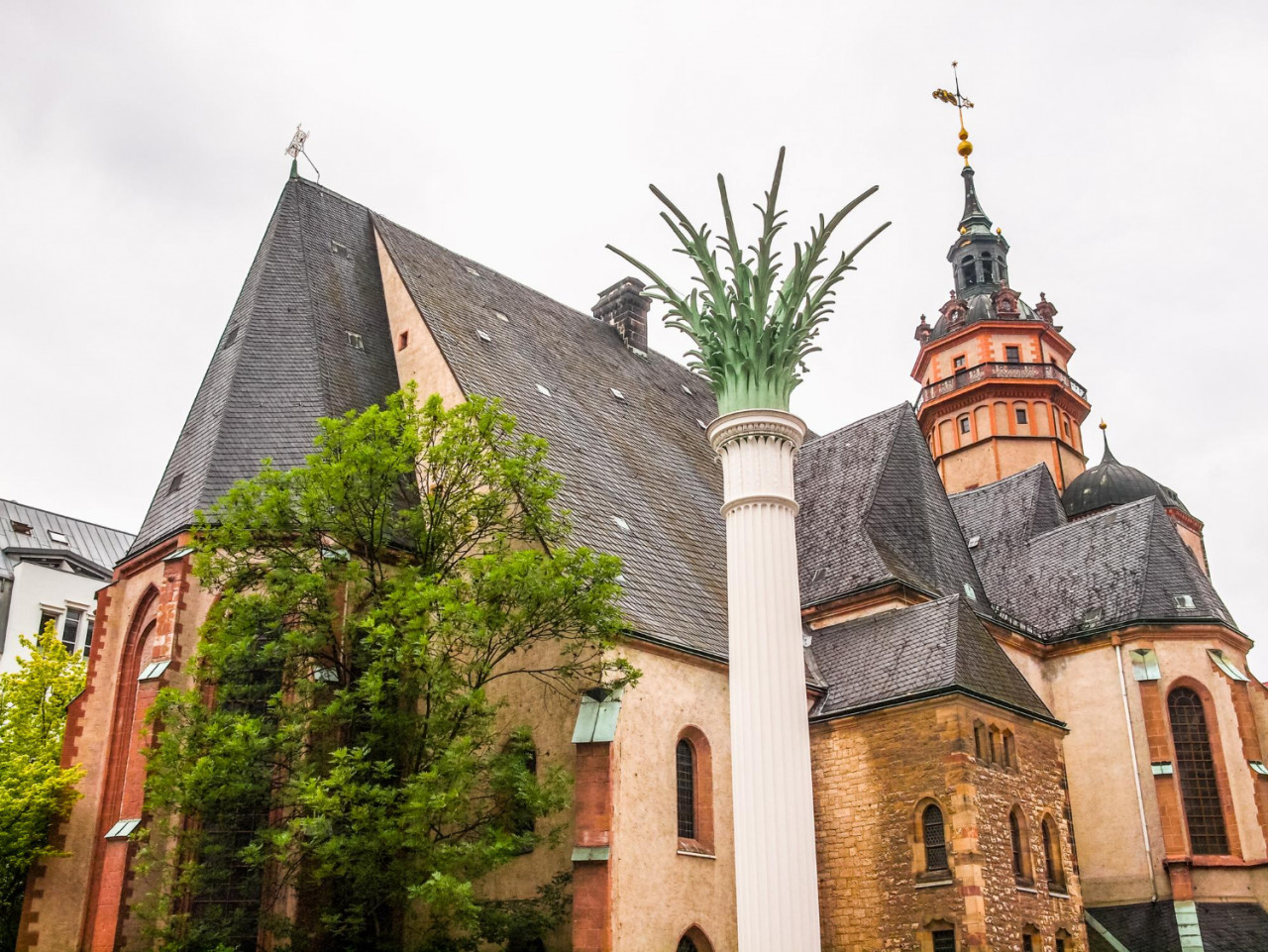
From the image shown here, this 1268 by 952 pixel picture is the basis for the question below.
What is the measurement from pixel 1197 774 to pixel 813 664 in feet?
31.7

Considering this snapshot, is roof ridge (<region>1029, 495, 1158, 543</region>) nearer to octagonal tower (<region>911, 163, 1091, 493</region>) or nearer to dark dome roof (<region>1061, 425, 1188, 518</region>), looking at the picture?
dark dome roof (<region>1061, 425, 1188, 518</region>)

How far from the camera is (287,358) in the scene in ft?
74.5

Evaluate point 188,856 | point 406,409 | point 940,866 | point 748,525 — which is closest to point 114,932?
point 188,856

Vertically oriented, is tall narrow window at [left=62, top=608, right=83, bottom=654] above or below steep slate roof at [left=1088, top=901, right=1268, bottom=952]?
above

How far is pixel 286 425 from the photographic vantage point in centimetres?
2130

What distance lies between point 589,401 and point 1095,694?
13002 mm

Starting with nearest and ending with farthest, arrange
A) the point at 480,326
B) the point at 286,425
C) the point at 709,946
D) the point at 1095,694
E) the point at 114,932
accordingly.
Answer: the point at 114,932, the point at 709,946, the point at 286,425, the point at 480,326, the point at 1095,694

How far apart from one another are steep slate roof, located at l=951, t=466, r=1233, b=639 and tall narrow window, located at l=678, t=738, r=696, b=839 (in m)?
12.6

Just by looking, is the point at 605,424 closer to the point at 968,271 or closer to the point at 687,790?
the point at 687,790

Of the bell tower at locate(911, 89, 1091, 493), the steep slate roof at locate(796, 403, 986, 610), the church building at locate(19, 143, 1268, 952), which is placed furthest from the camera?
the bell tower at locate(911, 89, 1091, 493)

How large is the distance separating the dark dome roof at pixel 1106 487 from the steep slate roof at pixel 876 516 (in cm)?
1334

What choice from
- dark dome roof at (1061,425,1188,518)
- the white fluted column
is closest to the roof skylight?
the white fluted column

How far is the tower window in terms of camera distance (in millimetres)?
47969

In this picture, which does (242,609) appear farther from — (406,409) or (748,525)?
(748,525)
